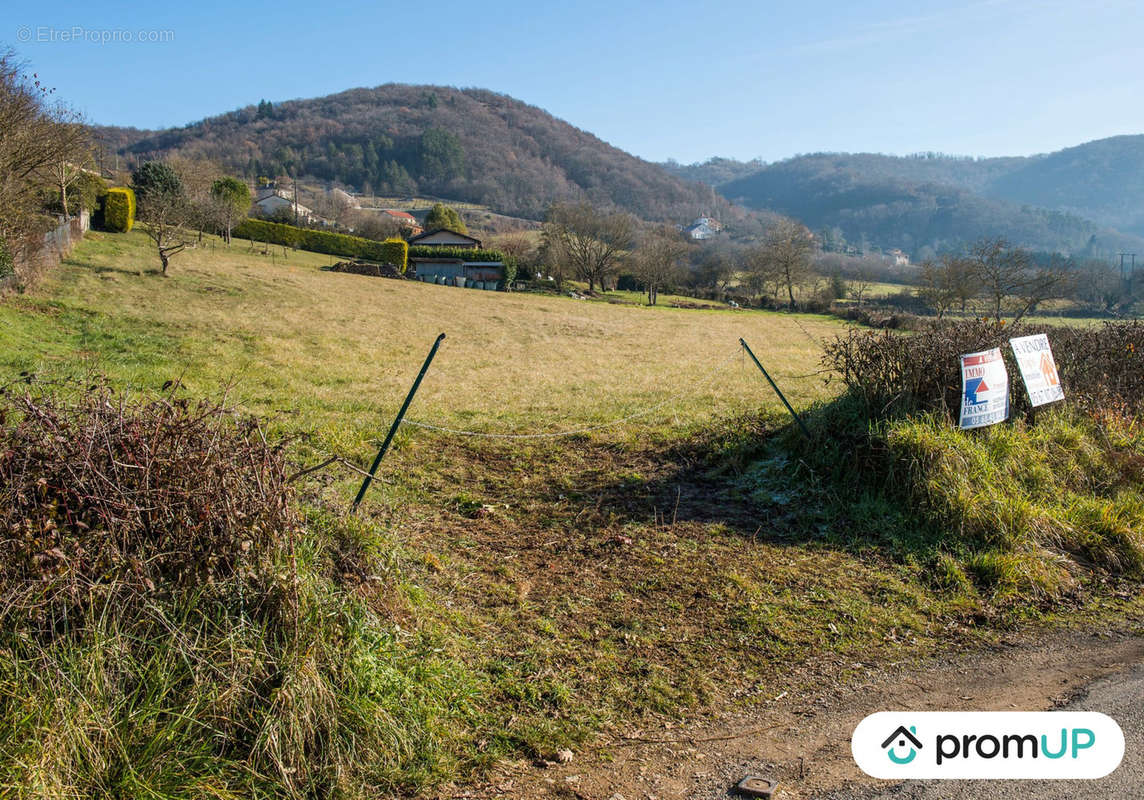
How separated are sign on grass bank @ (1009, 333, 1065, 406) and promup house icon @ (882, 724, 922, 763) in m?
5.69

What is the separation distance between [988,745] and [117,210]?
39000 millimetres

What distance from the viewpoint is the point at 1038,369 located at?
809 centimetres

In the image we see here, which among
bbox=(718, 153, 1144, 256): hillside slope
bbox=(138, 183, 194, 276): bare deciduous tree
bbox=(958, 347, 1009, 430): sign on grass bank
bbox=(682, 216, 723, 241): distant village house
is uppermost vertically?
bbox=(718, 153, 1144, 256): hillside slope

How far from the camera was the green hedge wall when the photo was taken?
32062mm

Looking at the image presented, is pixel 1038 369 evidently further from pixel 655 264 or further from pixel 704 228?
Answer: pixel 704 228

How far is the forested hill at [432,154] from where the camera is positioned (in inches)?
5192

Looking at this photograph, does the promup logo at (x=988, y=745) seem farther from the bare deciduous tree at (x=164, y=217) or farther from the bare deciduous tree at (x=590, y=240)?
the bare deciduous tree at (x=590, y=240)

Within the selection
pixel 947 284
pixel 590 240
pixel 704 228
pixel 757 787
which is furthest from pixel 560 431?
pixel 704 228

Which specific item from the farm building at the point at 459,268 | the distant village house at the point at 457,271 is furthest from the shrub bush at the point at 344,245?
the farm building at the point at 459,268

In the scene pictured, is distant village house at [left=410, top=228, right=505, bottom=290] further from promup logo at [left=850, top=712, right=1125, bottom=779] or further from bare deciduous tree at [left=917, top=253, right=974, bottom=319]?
promup logo at [left=850, top=712, right=1125, bottom=779]

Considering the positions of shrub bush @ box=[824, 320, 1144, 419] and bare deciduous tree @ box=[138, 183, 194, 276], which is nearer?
shrub bush @ box=[824, 320, 1144, 419]

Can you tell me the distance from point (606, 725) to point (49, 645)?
271 centimetres

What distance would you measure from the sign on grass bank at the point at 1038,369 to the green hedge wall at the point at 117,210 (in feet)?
123

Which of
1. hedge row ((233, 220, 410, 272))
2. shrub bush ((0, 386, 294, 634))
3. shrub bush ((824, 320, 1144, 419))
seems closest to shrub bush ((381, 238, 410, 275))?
hedge row ((233, 220, 410, 272))
